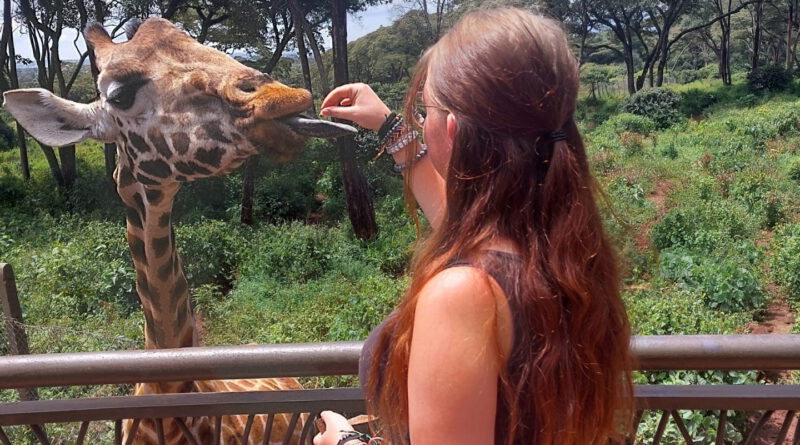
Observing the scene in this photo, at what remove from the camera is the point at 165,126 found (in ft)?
6.29

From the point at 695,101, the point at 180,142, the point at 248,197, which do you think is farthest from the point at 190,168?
the point at 695,101

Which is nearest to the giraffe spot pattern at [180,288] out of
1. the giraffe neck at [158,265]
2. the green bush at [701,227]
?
the giraffe neck at [158,265]

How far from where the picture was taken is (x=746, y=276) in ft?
20.0

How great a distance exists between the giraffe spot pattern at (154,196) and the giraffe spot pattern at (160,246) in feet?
0.36

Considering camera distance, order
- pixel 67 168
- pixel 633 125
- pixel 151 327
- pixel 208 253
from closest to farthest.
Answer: pixel 151 327 → pixel 208 253 → pixel 67 168 → pixel 633 125

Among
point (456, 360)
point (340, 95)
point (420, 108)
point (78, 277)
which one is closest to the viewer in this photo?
point (456, 360)

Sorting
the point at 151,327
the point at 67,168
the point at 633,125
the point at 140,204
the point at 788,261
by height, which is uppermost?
the point at 140,204

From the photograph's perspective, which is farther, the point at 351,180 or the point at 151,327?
the point at 351,180

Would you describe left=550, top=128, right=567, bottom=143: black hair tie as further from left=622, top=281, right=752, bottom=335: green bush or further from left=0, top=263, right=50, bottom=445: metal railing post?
left=622, top=281, right=752, bottom=335: green bush

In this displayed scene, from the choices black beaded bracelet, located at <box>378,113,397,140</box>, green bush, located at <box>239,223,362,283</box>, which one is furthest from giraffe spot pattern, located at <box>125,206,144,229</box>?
green bush, located at <box>239,223,362,283</box>

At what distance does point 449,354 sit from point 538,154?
0.31 m

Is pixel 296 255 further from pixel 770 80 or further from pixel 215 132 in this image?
pixel 770 80

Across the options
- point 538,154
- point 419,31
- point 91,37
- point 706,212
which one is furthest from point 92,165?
point 538,154

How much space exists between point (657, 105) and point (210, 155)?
18.1 metres
